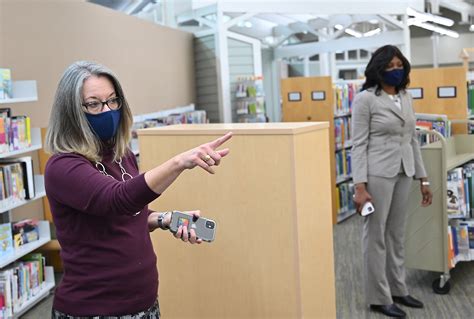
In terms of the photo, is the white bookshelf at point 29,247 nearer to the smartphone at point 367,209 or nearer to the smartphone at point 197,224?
the smartphone at point 367,209

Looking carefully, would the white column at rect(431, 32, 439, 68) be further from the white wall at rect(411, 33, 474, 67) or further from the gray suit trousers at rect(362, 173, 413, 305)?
the gray suit trousers at rect(362, 173, 413, 305)

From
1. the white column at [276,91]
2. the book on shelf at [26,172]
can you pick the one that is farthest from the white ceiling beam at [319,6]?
the white column at [276,91]

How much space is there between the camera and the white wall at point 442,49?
19000mm

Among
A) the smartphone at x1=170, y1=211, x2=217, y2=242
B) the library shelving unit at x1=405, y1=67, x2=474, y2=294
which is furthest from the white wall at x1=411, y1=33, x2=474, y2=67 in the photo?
the smartphone at x1=170, y1=211, x2=217, y2=242

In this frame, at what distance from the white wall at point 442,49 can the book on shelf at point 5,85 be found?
16.6m

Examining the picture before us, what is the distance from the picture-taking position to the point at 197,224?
1.76 meters

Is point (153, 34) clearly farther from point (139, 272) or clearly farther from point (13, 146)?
point (139, 272)

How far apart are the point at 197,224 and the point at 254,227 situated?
1.67ft

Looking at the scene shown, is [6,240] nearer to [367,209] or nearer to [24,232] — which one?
[24,232]

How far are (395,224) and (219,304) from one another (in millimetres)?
1716

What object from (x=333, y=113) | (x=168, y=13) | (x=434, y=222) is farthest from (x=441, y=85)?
(x=168, y=13)

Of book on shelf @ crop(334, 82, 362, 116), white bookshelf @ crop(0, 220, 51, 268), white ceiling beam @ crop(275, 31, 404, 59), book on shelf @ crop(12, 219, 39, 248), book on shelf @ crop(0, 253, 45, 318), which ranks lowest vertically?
book on shelf @ crop(0, 253, 45, 318)

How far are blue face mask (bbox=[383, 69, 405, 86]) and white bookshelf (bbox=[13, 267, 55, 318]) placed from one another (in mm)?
3030

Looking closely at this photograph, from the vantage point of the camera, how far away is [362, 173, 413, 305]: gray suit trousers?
3.53 metres
